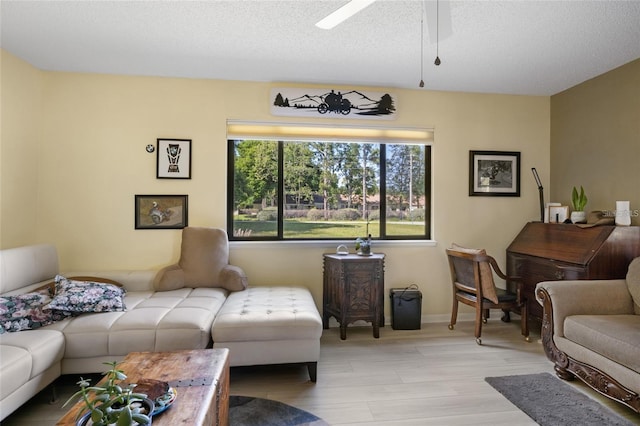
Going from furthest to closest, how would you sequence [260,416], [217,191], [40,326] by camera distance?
1. [217,191]
2. [40,326]
3. [260,416]

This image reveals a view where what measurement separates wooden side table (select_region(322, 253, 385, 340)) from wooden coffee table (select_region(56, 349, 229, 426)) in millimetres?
1585

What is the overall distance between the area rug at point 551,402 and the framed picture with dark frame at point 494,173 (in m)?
2.11

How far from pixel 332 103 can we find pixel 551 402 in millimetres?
3244

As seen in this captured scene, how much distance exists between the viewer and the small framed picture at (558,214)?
362 centimetres

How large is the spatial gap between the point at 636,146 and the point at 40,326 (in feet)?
16.8

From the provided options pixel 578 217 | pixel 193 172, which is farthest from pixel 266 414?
pixel 578 217

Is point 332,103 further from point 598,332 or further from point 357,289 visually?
point 598,332

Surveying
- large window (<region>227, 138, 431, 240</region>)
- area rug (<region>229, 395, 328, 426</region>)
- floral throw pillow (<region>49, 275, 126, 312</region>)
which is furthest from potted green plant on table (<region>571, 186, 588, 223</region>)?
floral throw pillow (<region>49, 275, 126, 312</region>)

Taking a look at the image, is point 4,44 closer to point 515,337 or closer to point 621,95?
point 515,337

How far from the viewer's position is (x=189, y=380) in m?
1.67

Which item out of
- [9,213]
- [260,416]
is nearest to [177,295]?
[260,416]

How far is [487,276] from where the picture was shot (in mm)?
3213

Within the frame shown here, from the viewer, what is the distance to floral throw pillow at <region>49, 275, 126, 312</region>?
2514 mm

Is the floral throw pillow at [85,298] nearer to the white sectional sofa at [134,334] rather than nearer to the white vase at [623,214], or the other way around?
the white sectional sofa at [134,334]
